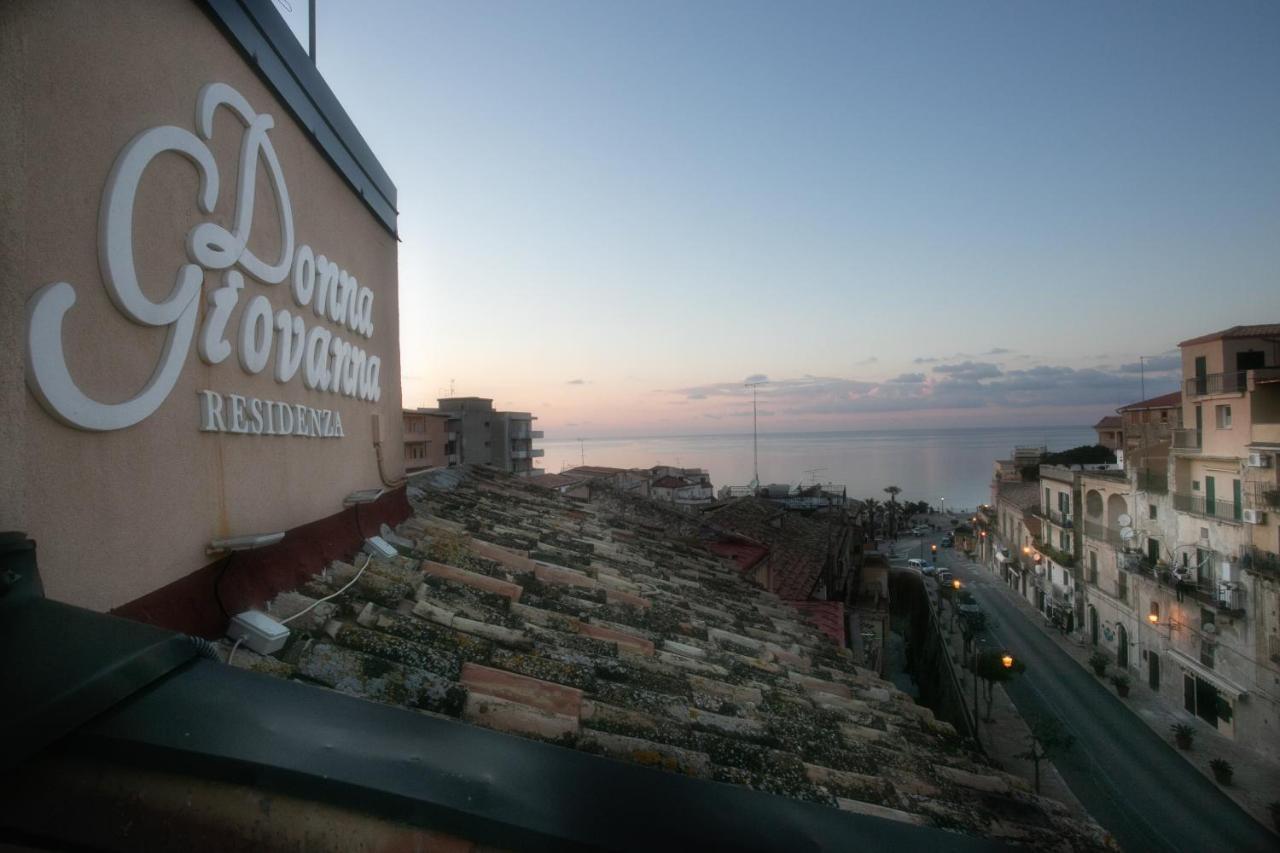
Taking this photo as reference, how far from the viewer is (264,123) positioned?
3730 millimetres

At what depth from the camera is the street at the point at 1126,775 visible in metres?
17.9

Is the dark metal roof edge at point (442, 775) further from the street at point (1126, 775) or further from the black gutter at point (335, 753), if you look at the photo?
the street at point (1126, 775)

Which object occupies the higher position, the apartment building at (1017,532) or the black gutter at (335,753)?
the black gutter at (335,753)

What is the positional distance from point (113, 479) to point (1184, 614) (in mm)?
35190

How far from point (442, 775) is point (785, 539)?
22.9 m

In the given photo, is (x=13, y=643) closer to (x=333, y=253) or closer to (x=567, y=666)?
(x=567, y=666)

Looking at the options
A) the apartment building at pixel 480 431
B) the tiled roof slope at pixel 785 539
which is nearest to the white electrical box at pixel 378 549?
the tiled roof slope at pixel 785 539

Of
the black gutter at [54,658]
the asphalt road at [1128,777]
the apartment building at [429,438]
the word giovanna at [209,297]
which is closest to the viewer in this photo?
the black gutter at [54,658]

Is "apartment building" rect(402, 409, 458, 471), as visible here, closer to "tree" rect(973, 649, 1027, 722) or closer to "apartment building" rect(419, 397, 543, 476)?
"apartment building" rect(419, 397, 543, 476)

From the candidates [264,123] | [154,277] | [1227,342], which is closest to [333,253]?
[264,123]

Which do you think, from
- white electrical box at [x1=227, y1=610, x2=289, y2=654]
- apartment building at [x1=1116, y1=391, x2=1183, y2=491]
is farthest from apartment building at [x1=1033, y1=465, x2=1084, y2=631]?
white electrical box at [x1=227, y1=610, x2=289, y2=654]

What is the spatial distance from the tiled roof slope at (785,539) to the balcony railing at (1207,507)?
14.4 m

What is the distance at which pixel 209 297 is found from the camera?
3.20m

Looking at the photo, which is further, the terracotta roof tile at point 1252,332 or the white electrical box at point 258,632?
the terracotta roof tile at point 1252,332
